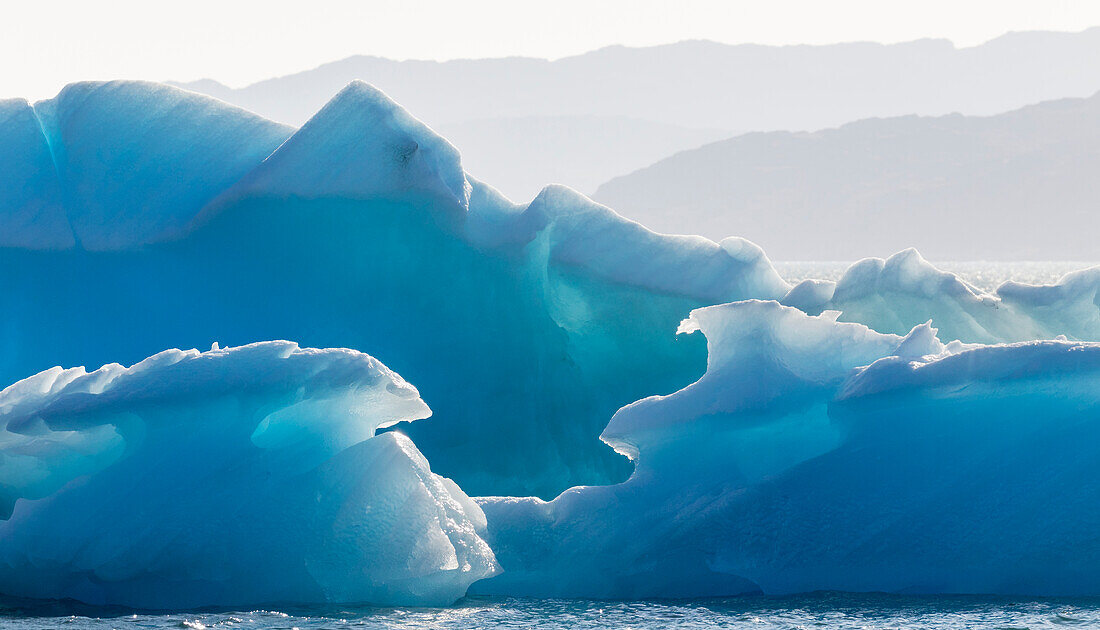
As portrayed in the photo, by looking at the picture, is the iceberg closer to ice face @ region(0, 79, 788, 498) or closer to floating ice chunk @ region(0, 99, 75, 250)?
ice face @ region(0, 79, 788, 498)

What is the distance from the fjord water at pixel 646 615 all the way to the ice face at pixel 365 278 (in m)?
3.02

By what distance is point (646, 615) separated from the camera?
6750 millimetres

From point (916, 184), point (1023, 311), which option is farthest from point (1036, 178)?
point (1023, 311)

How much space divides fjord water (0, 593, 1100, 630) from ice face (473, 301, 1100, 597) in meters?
0.20

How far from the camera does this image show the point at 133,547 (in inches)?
277

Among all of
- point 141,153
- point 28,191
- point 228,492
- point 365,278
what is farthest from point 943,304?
point 28,191

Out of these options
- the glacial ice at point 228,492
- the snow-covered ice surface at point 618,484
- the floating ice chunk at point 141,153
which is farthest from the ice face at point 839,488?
the floating ice chunk at point 141,153

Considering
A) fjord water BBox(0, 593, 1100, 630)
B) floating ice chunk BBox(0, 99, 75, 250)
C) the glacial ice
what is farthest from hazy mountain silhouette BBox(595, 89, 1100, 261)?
the glacial ice

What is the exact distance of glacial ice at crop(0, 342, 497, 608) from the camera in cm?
702

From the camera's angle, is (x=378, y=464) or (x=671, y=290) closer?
(x=378, y=464)

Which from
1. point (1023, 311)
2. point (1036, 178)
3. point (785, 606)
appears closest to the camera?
point (785, 606)

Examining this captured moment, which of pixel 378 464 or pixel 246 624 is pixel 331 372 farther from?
pixel 246 624

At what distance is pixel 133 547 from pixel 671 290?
5.15 m

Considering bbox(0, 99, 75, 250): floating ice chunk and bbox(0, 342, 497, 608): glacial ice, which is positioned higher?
bbox(0, 99, 75, 250): floating ice chunk
